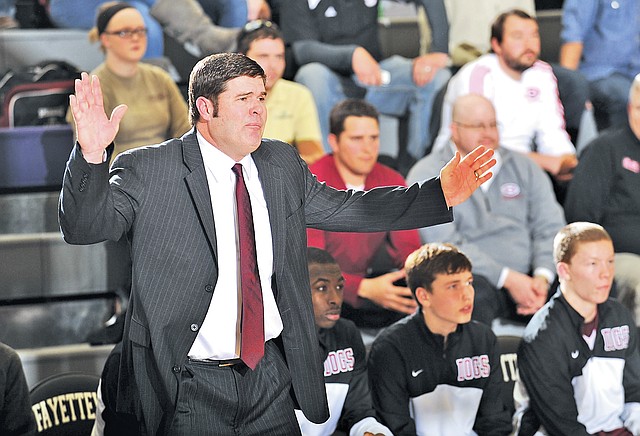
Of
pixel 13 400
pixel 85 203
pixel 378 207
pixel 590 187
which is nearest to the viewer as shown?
pixel 85 203

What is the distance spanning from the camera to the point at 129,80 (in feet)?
14.6

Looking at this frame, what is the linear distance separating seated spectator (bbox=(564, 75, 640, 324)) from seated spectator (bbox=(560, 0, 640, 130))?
42 cm

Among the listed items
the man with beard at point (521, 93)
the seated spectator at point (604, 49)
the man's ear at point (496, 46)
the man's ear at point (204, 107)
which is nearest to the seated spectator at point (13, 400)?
the man's ear at point (204, 107)

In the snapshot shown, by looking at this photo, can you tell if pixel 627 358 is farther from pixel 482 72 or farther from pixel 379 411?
pixel 482 72

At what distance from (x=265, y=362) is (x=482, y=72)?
106 inches

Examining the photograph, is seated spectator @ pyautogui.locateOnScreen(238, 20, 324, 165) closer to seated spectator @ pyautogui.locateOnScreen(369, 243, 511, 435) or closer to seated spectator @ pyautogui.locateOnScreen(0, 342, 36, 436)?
seated spectator @ pyautogui.locateOnScreen(369, 243, 511, 435)

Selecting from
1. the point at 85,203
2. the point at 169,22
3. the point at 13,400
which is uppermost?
the point at 169,22

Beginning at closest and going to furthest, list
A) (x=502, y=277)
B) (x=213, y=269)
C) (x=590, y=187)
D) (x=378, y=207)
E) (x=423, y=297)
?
(x=213, y=269) < (x=378, y=207) < (x=423, y=297) < (x=502, y=277) < (x=590, y=187)

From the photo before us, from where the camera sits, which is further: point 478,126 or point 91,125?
point 478,126

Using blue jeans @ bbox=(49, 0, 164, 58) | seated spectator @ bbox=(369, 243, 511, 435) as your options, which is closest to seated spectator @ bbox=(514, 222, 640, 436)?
seated spectator @ bbox=(369, 243, 511, 435)

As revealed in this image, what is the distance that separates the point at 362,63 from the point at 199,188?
8.06 feet

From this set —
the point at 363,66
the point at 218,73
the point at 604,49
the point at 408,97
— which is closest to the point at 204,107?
the point at 218,73

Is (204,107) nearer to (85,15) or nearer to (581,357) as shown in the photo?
(581,357)

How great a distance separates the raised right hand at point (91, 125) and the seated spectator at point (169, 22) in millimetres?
2446
